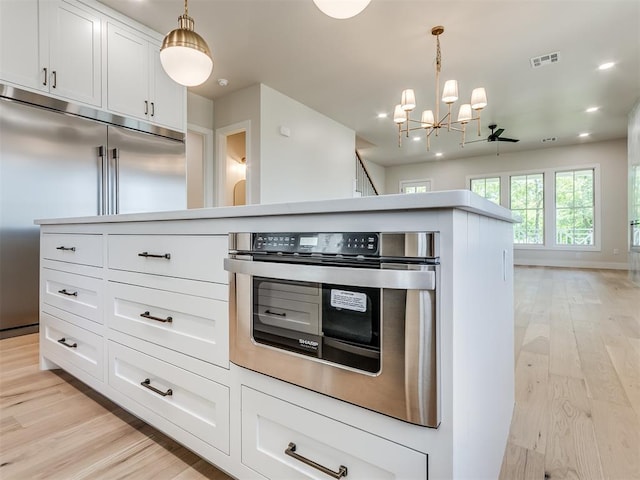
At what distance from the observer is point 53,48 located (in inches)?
104

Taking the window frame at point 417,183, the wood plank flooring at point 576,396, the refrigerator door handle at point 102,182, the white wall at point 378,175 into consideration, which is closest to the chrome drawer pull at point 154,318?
the wood plank flooring at point 576,396

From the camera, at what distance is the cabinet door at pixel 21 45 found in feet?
7.88

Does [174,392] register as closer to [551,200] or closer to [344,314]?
[344,314]

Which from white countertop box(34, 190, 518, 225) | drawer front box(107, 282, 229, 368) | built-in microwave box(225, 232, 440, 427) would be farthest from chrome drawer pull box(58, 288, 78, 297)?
built-in microwave box(225, 232, 440, 427)

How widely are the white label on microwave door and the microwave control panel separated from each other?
89mm

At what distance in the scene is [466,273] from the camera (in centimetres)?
70

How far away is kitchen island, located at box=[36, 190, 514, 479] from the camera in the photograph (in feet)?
2.10

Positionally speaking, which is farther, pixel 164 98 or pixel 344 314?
pixel 164 98

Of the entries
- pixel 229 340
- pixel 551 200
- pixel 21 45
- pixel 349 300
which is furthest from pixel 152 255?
pixel 551 200

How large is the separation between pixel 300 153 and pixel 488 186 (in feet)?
20.2

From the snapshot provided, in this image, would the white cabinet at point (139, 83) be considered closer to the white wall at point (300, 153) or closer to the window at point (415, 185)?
the white wall at point (300, 153)

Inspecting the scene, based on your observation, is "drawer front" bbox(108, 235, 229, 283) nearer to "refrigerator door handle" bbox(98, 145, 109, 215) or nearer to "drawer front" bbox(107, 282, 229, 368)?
"drawer front" bbox(107, 282, 229, 368)

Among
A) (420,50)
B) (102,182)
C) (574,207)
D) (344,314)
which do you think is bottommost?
(344,314)

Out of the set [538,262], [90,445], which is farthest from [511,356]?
[538,262]
